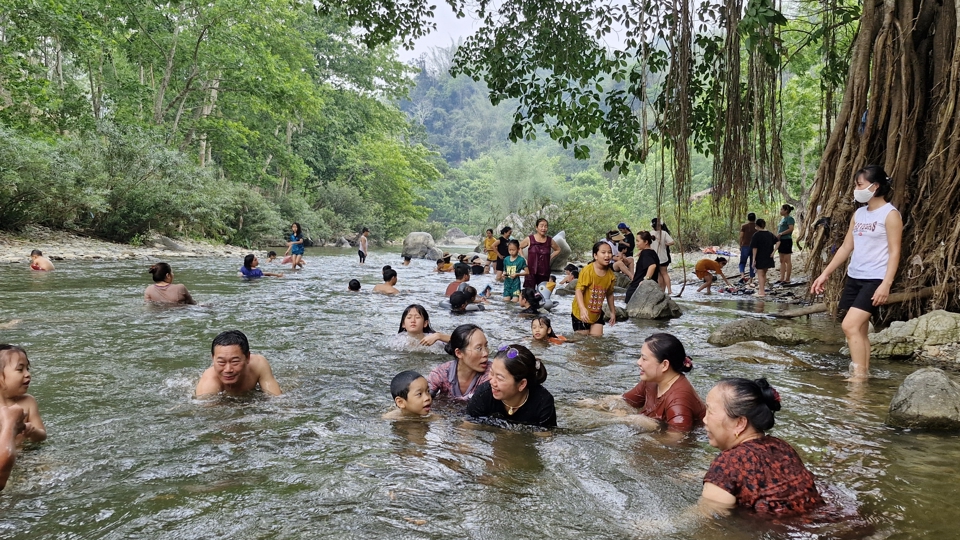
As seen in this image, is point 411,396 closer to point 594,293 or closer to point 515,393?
point 515,393

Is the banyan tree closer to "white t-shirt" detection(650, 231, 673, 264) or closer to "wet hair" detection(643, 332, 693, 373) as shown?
"wet hair" detection(643, 332, 693, 373)

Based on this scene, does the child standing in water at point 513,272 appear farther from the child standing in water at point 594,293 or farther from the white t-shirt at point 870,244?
the white t-shirt at point 870,244

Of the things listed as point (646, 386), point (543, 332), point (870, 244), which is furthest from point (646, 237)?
point (646, 386)

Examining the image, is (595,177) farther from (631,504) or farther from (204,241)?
(631,504)

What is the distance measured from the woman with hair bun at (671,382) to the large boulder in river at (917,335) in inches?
144

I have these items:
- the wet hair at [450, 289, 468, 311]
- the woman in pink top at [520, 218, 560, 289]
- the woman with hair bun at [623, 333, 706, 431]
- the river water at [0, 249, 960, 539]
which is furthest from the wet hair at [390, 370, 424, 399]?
the woman in pink top at [520, 218, 560, 289]

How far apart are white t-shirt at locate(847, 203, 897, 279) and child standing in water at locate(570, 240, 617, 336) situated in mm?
2916

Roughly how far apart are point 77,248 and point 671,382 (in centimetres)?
1884

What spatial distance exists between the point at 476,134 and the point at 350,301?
104 m

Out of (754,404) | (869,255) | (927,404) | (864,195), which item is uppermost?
(864,195)

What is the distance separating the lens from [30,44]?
17391 millimetres

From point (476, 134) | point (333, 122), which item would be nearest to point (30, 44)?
point (333, 122)

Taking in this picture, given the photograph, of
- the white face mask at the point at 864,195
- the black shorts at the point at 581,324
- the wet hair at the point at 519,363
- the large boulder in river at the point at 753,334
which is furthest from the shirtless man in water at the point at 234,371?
the large boulder in river at the point at 753,334

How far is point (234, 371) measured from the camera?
15.8 ft
